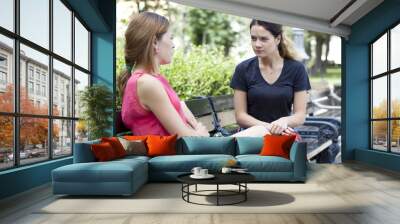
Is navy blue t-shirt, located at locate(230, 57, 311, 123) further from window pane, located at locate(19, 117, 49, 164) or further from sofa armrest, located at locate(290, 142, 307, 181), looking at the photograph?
window pane, located at locate(19, 117, 49, 164)

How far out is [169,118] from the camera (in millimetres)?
8078

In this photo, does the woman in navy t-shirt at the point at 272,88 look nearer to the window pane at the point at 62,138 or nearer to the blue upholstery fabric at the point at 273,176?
the blue upholstery fabric at the point at 273,176

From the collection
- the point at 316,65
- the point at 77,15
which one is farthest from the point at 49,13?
the point at 316,65

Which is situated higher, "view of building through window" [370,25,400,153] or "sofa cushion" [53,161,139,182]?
"view of building through window" [370,25,400,153]

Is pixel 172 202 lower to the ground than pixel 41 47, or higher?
lower

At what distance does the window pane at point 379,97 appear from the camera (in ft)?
29.3

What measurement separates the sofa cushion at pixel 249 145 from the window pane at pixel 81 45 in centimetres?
329

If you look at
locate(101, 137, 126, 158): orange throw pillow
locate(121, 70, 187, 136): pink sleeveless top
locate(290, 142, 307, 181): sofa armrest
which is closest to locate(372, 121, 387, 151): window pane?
locate(290, 142, 307, 181): sofa armrest

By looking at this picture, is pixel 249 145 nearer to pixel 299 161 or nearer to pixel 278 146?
pixel 278 146

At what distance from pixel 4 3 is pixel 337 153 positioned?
24.4ft

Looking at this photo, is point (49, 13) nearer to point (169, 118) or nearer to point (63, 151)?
point (63, 151)

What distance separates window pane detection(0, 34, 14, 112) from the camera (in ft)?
16.8

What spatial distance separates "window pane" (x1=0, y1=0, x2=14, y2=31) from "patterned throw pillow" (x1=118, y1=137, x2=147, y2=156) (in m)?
2.30

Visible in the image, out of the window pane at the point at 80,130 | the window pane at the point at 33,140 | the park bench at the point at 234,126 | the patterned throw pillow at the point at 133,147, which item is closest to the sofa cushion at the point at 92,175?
the window pane at the point at 33,140
